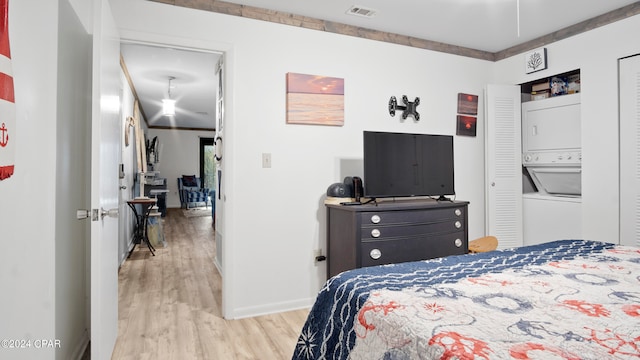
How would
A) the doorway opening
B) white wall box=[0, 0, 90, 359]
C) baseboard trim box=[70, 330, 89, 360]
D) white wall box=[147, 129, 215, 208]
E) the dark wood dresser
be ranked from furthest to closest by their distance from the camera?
1. the doorway opening
2. white wall box=[147, 129, 215, 208]
3. the dark wood dresser
4. baseboard trim box=[70, 330, 89, 360]
5. white wall box=[0, 0, 90, 359]

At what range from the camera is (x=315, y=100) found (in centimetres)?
313

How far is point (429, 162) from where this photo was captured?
10.6 ft

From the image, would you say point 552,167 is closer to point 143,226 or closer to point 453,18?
point 453,18

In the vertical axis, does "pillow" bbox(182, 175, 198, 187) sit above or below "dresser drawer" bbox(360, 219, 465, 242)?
above

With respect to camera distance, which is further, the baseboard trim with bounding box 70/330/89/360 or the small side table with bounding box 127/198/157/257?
the small side table with bounding box 127/198/157/257

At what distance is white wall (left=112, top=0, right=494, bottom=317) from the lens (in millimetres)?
2838

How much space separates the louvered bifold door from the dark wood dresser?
1266 mm

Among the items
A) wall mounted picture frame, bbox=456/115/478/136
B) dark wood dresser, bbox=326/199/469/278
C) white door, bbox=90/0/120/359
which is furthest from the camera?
wall mounted picture frame, bbox=456/115/478/136

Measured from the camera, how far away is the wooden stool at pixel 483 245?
3371 mm

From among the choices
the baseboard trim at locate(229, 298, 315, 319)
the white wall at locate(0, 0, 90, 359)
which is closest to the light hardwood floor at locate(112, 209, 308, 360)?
the baseboard trim at locate(229, 298, 315, 319)

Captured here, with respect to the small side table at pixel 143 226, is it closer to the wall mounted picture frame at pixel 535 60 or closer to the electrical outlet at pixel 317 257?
the electrical outlet at pixel 317 257

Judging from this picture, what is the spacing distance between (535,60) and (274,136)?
107 inches

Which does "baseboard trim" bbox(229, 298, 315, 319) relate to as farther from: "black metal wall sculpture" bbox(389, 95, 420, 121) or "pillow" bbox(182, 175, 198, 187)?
"pillow" bbox(182, 175, 198, 187)

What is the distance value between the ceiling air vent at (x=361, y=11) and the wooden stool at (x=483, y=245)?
225 cm
